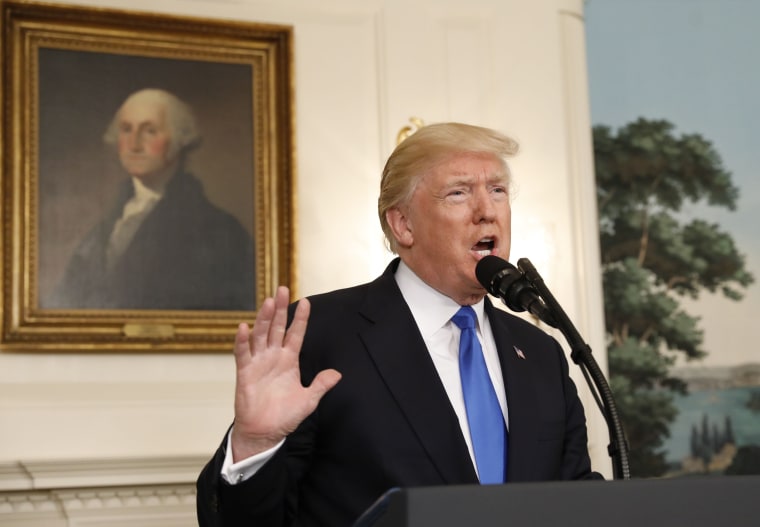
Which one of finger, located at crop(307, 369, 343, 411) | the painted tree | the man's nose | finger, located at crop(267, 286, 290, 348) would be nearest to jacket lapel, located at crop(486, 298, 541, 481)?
the man's nose

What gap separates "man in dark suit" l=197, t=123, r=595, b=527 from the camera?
205 centimetres

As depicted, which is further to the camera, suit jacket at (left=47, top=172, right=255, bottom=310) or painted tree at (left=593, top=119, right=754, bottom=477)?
painted tree at (left=593, top=119, right=754, bottom=477)

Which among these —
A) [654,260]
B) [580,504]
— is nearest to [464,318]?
[580,504]

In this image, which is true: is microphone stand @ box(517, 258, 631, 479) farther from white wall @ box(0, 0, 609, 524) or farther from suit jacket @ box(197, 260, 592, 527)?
white wall @ box(0, 0, 609, 524)

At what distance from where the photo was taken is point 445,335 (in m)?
2.55

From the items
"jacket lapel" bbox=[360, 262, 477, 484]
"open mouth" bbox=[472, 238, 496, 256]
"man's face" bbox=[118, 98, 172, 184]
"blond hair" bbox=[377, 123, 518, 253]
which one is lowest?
"jacket lapel" bbox=[360, 262, 477, 484]

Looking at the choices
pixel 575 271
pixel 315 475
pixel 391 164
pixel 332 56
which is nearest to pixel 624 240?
pixel 575 271

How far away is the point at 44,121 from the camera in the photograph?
4.80 m

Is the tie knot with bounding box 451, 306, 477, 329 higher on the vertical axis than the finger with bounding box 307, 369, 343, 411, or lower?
higher

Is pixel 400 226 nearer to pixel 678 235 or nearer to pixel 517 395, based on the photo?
pixel 517 395

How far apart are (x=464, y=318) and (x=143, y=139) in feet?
8.92

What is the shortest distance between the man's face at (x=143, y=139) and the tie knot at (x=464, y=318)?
263 cm

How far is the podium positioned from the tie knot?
1.10 metres

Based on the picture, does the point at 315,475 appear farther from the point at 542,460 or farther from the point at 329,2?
the point at 329,2
